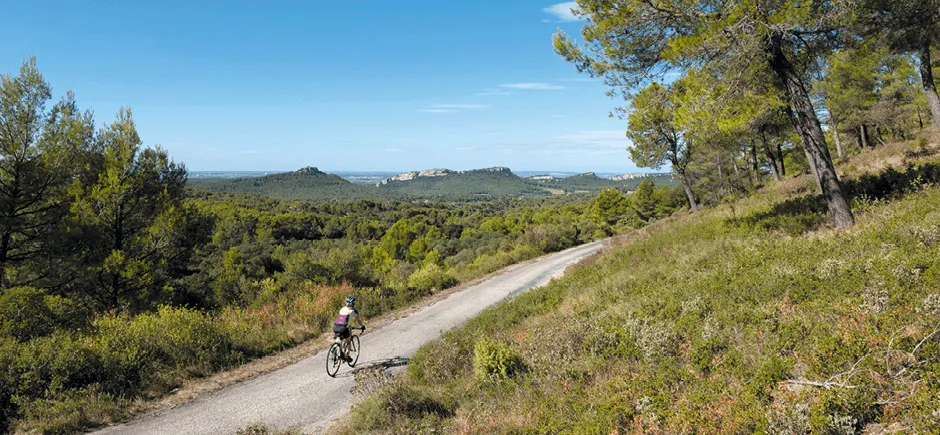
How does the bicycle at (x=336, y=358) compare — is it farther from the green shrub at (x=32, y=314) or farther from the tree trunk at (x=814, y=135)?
the tree trunk at (x=814, y=135)

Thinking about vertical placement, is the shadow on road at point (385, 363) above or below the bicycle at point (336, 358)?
below

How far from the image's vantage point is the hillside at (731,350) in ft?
13.3

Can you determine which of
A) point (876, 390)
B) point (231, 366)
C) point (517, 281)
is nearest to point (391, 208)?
point (517, 281)

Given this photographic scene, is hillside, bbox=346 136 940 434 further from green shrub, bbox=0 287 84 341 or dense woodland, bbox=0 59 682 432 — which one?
green shrub, bbox=0 287 84 341

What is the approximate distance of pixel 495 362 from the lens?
7.39 metres

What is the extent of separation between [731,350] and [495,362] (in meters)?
3.73

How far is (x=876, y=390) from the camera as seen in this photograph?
385 centimetres

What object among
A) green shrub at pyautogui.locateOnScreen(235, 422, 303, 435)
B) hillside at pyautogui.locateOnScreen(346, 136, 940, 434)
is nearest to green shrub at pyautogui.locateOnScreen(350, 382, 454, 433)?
hillside at pyautogui.locateOnScreen(346, 136, 940, 434)

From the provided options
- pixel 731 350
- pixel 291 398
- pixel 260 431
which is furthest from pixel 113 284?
pixel 731 350

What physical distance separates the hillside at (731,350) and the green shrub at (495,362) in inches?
1.1

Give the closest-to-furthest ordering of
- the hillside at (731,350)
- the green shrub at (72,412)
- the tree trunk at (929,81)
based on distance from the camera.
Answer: the hillside at (731,350) < the green shrub at (72,412) < the tree trunk at (929,81)

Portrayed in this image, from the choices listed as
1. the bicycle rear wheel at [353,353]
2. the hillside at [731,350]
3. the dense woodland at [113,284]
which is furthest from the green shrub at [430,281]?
the hillside at [731,350]

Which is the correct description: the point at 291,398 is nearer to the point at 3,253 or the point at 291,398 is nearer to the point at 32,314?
the point at 32,314

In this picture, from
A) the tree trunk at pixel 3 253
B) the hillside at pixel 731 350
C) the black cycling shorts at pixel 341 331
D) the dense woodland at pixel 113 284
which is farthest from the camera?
the tree trunk at pixel 3 253
